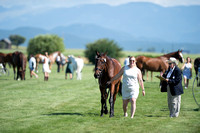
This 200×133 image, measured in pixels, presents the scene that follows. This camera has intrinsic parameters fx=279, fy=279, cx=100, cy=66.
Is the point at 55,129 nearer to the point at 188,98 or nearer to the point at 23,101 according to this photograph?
the point at 23,101

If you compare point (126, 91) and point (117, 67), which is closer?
point (126, 91)

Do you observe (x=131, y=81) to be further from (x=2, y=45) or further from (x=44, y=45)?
(x=2, y=45)

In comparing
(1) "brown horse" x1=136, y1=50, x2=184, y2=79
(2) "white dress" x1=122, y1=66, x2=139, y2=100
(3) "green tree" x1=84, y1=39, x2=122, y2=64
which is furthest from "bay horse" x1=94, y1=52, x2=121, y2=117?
(3) "green tree" x1=84, y1=39, x2=122, y2=64

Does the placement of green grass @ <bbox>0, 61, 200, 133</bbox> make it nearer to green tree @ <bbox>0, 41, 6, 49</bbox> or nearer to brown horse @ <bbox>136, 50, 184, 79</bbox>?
brown horse @ <bbox>136, 50, 184, 79</bbox>

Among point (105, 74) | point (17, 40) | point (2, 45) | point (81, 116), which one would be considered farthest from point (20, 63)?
point (17, 40)

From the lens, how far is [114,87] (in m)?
10.3

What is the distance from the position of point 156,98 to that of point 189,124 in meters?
6.03

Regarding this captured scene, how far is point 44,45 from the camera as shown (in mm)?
64250

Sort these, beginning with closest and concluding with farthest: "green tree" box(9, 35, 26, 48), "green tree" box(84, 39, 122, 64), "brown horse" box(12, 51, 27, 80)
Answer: "brown horse" box(12, 51, 27, 80)
"green tree" box(84, 39, 122, 64)
"green tree" box(9, 35, 26, 48)

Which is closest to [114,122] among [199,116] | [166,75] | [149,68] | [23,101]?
[166,75]

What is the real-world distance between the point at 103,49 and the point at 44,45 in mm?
13948

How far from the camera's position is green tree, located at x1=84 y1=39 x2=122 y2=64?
6059cm

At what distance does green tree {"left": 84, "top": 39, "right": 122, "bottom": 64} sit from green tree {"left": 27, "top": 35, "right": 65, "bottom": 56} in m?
7.97

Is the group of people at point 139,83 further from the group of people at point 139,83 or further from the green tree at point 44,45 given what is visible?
the green tree at point 44,45
